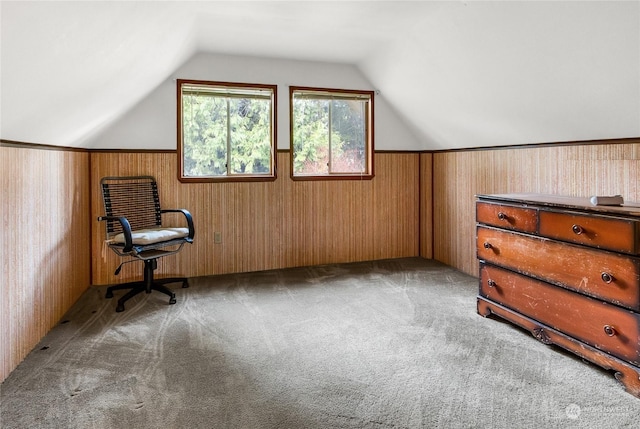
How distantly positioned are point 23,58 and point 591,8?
109 inches

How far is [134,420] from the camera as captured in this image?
187cm

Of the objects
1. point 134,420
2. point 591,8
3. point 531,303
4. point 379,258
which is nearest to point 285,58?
point 379,258

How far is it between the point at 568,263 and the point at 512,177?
1.50 meters

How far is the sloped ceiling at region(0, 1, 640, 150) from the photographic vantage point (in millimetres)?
2068

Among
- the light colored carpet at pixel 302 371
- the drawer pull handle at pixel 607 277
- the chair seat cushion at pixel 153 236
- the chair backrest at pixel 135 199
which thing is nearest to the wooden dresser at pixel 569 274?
the drawer pull handle at pixel 607 277

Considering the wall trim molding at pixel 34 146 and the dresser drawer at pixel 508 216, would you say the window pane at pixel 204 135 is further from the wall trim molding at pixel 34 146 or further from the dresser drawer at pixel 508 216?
the dresser drawer at pixel 508 216

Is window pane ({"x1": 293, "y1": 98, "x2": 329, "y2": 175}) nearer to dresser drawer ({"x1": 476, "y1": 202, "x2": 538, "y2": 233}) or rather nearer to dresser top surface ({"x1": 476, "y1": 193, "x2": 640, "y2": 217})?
dresser drawer ({"x1": 476, "y1": 202, "x2": 538, "y2": 233})

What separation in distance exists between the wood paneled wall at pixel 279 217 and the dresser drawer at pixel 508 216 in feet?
6.24

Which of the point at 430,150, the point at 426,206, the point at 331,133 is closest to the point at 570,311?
the point at 426,206

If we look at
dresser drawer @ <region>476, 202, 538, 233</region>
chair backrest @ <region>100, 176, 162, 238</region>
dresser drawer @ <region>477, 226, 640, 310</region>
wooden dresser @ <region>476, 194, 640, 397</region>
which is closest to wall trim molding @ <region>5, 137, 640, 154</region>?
chair backrest @ <region>100, 176, 162, 238</region>

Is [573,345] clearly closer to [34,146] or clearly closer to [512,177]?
[512,177]

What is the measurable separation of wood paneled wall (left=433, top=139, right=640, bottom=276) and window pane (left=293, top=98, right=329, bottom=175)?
1335 millimetres

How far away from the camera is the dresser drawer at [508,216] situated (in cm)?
271

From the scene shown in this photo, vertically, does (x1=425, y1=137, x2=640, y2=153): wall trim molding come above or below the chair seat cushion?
above
